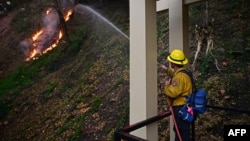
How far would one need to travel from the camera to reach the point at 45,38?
2123cm

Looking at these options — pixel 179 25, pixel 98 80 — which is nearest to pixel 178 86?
pixel 179 25

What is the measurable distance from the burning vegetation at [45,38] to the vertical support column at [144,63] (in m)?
16.7

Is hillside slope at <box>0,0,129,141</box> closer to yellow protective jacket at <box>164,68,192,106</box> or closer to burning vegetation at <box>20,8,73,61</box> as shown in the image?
burning vegetation at <box>20,8,73,61</box>

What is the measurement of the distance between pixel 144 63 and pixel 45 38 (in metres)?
18.9

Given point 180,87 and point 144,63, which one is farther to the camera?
point 180,87

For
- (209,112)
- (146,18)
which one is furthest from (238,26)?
(146,18)

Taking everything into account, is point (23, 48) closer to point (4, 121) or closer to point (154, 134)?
point (4, 121)

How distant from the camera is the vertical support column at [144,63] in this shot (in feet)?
11.5

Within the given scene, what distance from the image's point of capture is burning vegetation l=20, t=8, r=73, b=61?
20.0 m

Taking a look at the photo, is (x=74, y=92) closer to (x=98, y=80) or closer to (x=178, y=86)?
(x=98, y=80)

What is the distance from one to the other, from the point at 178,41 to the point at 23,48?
17.9m

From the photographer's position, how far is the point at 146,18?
137 inches

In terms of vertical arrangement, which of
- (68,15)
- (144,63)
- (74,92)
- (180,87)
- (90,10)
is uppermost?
(90,10)

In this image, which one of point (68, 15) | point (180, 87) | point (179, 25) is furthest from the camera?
point (68, 15)
